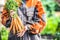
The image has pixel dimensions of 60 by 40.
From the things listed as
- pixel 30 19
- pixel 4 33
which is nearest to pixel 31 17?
pixel 30 19

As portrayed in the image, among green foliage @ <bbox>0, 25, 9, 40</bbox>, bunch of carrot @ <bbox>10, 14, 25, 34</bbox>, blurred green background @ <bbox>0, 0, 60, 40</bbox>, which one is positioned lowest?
blurred green background @ <bbox>0, 0, 60, 40</bbox>

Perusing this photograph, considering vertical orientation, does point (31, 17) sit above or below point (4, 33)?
above

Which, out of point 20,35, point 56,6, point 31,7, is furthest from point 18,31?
point 56,6

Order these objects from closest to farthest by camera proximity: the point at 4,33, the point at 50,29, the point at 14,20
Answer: the point at 14,20 < the point at 4,33 < the point at 50,29

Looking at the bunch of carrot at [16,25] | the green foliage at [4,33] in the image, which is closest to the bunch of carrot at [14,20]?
the bunch of carrot at [16,25]

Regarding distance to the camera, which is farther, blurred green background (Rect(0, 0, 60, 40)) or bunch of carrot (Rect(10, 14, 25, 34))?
blurred green background (Rect(0, 0, 60, 40))

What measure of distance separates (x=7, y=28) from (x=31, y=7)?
411 millimetres

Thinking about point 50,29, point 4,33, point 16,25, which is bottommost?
point 50,29

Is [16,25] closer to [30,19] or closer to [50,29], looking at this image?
[30,19]

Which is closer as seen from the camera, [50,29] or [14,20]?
[14,20]

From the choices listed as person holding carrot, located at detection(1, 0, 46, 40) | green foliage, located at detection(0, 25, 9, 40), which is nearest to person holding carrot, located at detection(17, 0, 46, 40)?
person holding carrot, located at detection(1, 0, 46, 40)

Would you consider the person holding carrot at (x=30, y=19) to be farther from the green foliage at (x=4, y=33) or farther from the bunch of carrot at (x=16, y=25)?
the green foliage at (x=4, y=33)

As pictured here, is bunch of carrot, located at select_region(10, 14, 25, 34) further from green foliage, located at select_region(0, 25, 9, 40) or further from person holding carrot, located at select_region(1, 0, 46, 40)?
green foliage, located at select_region(0, 25, 9, 40)

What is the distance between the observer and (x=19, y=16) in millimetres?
3662
